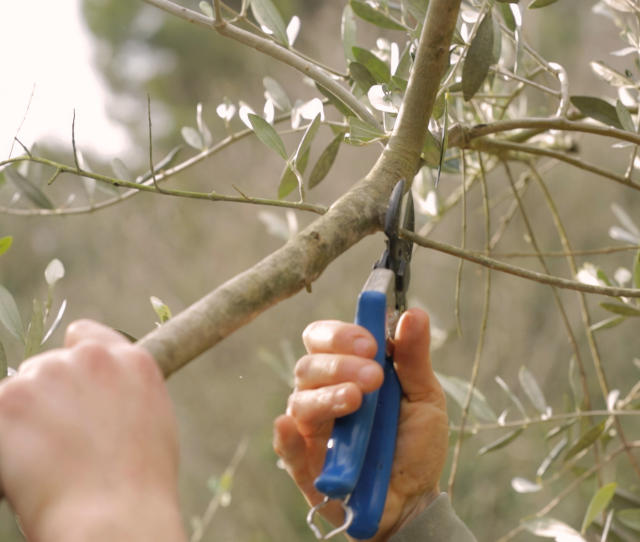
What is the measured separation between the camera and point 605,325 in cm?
75

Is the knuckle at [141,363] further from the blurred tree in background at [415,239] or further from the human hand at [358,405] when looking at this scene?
the human hand at [358,405]

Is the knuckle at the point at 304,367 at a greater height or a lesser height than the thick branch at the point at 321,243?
lesser

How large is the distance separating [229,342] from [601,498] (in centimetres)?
386

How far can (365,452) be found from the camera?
1.49 feet

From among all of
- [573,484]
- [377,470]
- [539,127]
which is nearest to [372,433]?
[377,470]

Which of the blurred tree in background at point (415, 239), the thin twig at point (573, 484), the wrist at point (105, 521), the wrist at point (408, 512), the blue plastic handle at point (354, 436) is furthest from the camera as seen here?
the thin twig at point (573, 484)

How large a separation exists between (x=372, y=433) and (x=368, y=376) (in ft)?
0.29

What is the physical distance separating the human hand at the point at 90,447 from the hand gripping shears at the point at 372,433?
114mm

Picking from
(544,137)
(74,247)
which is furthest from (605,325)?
(74,247)

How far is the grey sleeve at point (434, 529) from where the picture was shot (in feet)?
1.97

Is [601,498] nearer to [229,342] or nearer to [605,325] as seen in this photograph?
[605,325]

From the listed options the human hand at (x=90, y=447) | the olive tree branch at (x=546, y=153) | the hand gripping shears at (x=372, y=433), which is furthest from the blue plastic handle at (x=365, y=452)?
the olive tree branch at (x=546, y=153)

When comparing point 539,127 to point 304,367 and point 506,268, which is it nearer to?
point 506,268

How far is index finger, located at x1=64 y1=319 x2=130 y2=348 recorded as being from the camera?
0.36 metres
